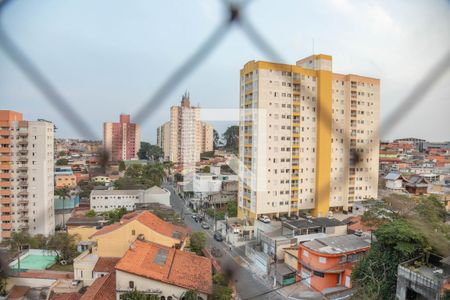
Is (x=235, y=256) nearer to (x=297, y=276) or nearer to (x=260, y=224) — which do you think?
(x=260, y=224)

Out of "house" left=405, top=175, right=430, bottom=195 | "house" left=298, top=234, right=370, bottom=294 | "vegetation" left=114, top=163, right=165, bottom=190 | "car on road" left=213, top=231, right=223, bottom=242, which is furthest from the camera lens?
"vegetation" left=114, top=163, right=165, bottom=190

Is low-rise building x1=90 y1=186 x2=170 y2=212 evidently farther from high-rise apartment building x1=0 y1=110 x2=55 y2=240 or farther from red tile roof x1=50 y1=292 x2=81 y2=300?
red tile roof x1=50 y1=292 x2=81 y2=300

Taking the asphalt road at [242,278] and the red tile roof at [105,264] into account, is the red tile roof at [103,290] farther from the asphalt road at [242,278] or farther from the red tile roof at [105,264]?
the asphalt road at [242,278]

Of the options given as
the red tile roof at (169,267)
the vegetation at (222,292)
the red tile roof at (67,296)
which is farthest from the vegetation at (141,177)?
the vegetation at (222,292)

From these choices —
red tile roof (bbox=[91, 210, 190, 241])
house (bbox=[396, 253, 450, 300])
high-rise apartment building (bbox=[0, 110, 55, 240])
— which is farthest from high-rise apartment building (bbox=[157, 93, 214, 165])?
house (bbox=[396, 253, 450, 300])

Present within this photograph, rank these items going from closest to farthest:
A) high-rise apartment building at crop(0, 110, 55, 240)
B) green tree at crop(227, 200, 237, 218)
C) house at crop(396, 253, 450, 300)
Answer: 1. house at crop(396, 253, 450, 300)
2. high-rise apartment building at crop(0, 110, 55, 240)
3. green tree at crop(227, 200, 237, 218)

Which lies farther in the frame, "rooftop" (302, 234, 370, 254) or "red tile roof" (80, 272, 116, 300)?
"rooftop" (302, 234, 370, 254)
